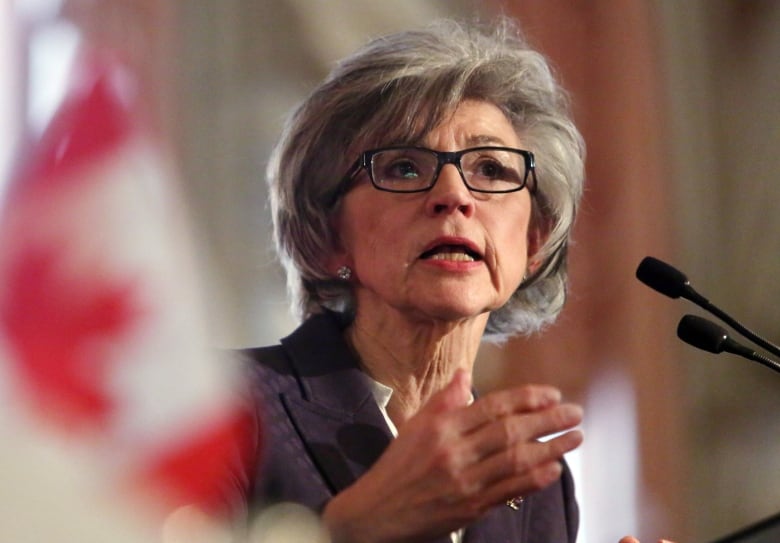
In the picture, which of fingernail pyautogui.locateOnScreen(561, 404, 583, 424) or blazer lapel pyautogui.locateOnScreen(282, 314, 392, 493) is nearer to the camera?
fingernail pyautogui.locateOnScreen(561, 404, 583, 424)

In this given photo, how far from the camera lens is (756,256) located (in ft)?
5.90

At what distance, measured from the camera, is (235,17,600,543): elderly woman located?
1.42m

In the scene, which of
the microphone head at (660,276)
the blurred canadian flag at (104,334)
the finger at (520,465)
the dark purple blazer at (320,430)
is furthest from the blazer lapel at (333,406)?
the microphone head at (660,276)

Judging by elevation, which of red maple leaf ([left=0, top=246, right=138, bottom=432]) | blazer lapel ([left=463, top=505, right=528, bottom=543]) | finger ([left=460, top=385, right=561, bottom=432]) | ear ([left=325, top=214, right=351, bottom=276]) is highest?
ear ([left=325, top=214, right=351, bottom=276])

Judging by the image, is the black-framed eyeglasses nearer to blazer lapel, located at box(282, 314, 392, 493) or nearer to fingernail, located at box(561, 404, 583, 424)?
blazer lapel, located at box(282, 314, 392, 493)

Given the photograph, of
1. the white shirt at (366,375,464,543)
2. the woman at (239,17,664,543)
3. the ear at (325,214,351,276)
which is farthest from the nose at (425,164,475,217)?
the white shirt at (366,375,464,543)

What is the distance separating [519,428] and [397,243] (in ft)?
1.16

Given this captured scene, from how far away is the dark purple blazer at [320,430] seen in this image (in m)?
1.35

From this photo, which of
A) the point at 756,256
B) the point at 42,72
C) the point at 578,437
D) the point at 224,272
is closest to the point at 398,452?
the point at 578,437

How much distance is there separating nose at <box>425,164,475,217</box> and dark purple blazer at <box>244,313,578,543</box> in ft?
0.68

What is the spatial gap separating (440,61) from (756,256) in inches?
26.0

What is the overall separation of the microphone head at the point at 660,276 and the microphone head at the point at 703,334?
0.19 feet

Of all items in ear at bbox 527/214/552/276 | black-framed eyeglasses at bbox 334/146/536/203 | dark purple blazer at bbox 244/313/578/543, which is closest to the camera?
dark purple blazer at bbox 244/313/578/543

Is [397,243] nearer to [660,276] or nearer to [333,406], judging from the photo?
[333,406]
